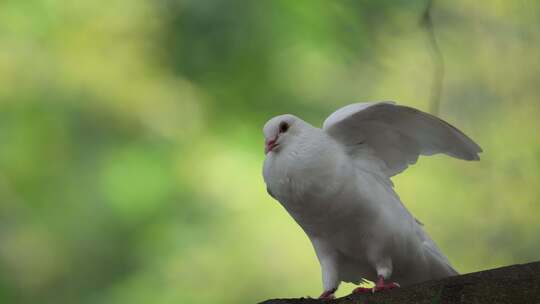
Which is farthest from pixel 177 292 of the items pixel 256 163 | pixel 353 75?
pixel 353 75

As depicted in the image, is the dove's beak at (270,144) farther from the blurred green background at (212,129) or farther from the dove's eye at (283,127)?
the blurred green background at (212,129)

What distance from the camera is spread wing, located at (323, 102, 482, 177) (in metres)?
2.30

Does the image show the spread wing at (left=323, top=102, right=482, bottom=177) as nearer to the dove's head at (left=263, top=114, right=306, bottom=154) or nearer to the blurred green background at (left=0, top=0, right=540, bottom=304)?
the dove's head at (left=263, top=114, right=306, bottom=154)

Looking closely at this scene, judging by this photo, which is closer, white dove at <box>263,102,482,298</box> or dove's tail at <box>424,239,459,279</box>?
white dove at <box>263,102,482,298</box>

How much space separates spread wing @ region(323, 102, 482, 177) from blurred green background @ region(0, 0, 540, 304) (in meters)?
1.04

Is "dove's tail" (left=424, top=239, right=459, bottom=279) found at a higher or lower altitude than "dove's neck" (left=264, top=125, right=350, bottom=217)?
lower

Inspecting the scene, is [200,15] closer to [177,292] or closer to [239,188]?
[239,188]

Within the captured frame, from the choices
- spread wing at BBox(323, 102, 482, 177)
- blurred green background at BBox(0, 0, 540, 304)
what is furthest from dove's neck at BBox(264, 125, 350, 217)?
blurred green background at BBox(0, 0, 540, 304)

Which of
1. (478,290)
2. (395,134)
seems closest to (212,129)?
(395,134)

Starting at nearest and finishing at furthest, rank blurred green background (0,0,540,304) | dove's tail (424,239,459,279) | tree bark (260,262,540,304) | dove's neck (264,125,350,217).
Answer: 1. tree bark (260,262,540,304)
2. dove's neck (264,125,350,217)
3. dove's tail (424,239,459,279)
4. blurred green background (0,0,540,304)

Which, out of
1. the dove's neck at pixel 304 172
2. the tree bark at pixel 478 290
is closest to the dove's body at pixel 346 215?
the dove's neck at pixel 304 172

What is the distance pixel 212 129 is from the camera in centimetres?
371

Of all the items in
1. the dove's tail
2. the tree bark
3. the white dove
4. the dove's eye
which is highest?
the dove's eye

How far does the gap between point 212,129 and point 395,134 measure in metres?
1.42
